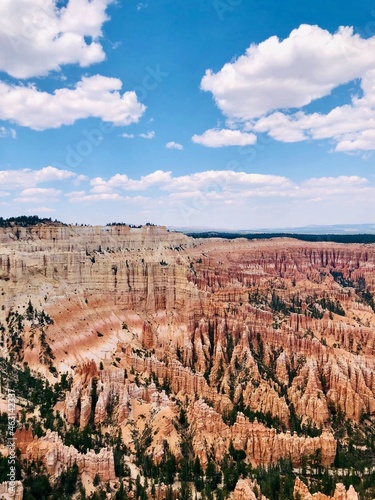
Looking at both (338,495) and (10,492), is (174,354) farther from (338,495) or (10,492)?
(338,495)

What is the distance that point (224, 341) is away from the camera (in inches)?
2667

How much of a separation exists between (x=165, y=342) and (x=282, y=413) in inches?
898

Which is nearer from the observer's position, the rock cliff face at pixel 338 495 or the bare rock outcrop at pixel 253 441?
the rock cliff face at pixel 338 495

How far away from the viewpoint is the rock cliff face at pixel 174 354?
47.6 m

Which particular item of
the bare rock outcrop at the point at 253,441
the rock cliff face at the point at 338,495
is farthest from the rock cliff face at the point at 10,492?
the rock cliff face at the point at 338,495

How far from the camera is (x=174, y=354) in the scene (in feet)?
215

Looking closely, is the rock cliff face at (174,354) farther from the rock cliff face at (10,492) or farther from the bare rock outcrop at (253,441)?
the rock cliff face at (10,492)

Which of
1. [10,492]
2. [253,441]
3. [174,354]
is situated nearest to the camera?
[10,492]

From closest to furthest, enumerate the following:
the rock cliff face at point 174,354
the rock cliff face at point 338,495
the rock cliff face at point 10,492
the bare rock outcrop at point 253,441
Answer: the rock cliff face at point 338,495, the rock cliff face at point 10,492, the bare rock outcrop at point 253,441, the rock cliff face at point 174,354

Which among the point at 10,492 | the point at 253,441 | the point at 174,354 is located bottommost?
the point at 253,441

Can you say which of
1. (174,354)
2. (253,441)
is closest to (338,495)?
(253,441)

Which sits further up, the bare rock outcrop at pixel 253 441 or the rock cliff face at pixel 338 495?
the rock cliff face at pixel 338 495

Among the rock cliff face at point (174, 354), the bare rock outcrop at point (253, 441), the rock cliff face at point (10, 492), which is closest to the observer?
the rock cliff face at point (10, 492)

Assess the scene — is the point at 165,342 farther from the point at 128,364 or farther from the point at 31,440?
the point at 31,440
